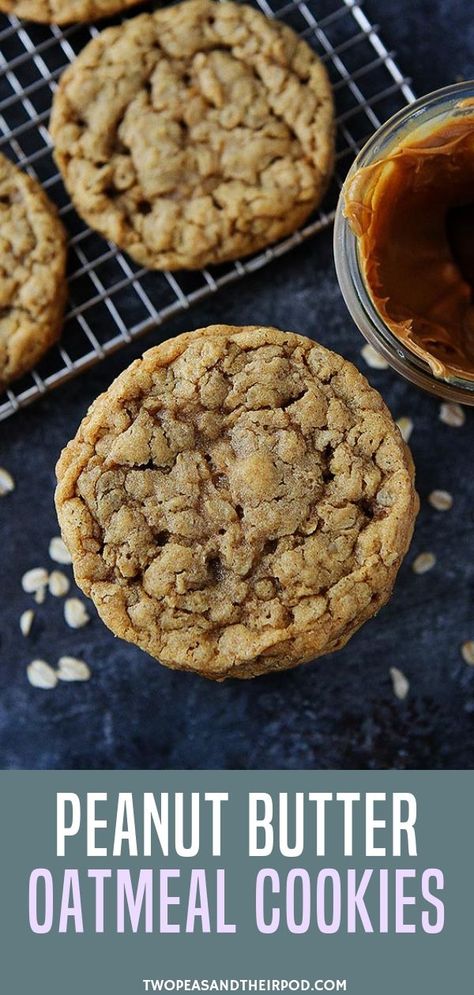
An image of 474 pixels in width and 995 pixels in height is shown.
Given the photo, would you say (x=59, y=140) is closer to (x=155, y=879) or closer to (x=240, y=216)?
(x=240, y=216)

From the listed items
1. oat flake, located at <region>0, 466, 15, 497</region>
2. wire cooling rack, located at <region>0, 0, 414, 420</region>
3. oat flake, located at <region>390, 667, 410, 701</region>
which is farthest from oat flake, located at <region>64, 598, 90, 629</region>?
oat flake, located at <region>390, 667, 410, 701</region>

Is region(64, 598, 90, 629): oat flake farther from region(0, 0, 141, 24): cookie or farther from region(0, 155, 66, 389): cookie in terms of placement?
region(0, 0, 141, 24): cookie

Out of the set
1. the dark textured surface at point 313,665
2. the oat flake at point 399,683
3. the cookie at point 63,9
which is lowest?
the oat flake at point 399,683

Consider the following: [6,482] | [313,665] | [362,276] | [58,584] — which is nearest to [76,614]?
[58,584]

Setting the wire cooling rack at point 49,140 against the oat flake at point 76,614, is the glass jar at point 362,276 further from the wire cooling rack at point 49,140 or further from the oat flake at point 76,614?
the oat flake at point 76,614

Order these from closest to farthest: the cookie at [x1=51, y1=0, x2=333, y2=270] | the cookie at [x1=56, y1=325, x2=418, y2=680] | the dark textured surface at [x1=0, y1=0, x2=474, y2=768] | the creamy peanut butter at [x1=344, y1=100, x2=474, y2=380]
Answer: the cookie at [x1=56, y1=325, x2=418, y2=680]
the creamy peanut butter at [x1=344, y1=100, x2=474, y2=380]
the cookie at [x1=51, y1=0, x2=333, y2=270]
the dark textured surface at [x1=0, y1=0, x2=474, y2=768]

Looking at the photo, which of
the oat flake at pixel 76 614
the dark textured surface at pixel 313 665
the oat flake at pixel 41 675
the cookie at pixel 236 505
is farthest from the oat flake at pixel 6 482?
the cookie at pixel 236 505

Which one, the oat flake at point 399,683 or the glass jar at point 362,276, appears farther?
the oat flake at point 399,683

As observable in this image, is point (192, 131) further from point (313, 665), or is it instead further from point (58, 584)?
point (313, 665)
